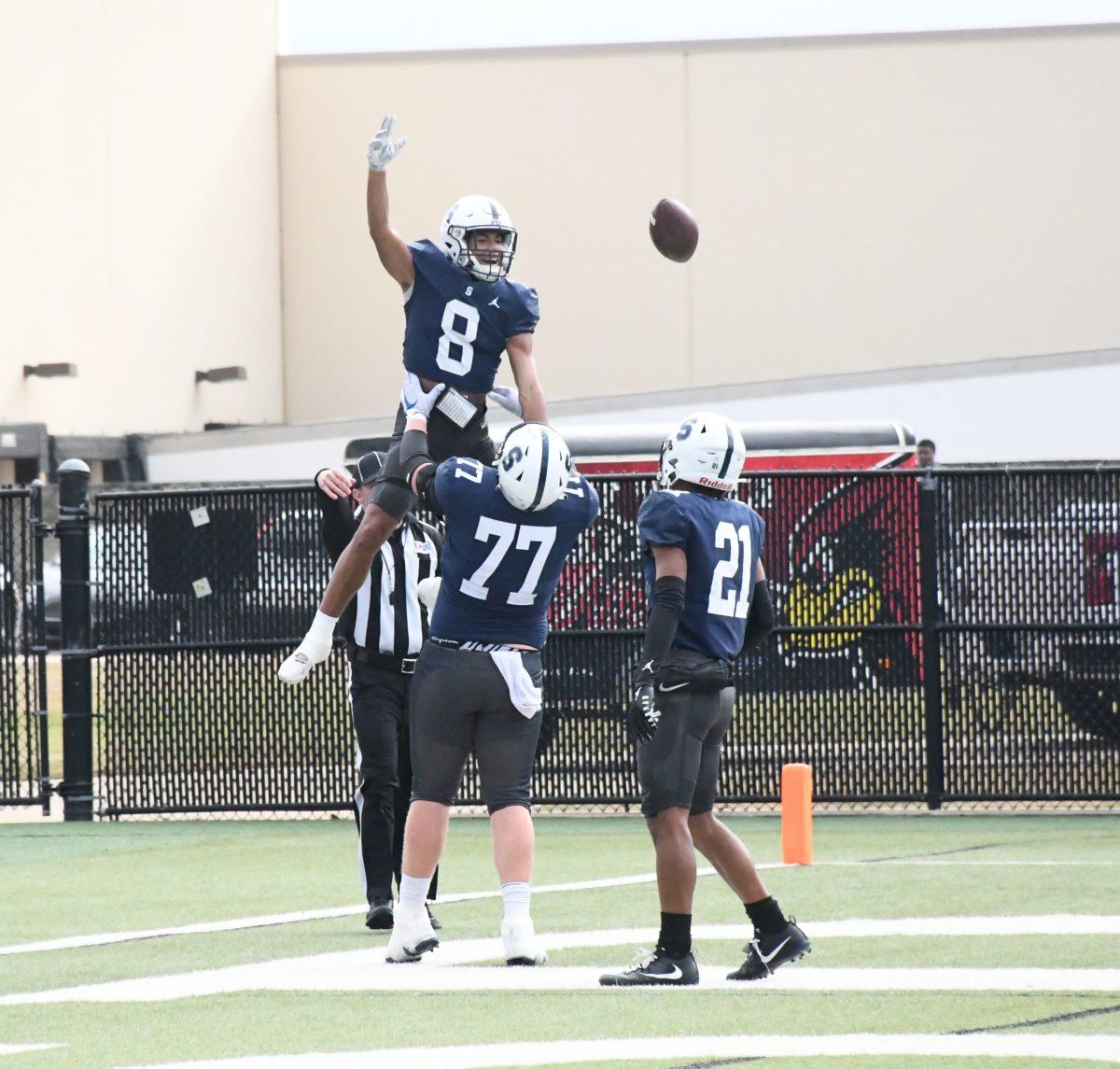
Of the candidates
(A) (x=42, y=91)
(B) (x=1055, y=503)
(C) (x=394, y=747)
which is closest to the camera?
(C) (x=394, y=747)

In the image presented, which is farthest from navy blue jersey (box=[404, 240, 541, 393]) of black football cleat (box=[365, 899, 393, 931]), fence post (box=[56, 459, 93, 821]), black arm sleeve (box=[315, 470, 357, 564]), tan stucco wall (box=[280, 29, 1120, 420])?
tan stucco wall (box=[280, 29, 1120, 420])

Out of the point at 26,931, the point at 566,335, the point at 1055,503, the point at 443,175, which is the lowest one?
the point at 26,931

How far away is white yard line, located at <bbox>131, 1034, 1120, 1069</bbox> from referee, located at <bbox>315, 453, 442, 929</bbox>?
2.86 meters


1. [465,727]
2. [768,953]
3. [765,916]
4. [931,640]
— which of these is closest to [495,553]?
[465,727]

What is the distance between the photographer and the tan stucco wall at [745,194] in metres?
43.1

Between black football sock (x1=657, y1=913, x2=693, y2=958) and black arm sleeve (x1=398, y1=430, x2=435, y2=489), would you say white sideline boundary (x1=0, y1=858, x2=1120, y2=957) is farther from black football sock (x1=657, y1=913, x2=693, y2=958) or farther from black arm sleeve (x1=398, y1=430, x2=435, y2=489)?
black football sock (x1=657, y1=913, x2=693, y2=958)

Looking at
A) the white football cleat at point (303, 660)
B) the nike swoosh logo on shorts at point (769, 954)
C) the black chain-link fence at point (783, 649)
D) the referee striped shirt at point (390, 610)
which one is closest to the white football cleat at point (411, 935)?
the white football cleat at point (303, 660)

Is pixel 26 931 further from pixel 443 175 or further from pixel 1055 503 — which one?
pixel 443 175

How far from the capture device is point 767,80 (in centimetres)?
4356

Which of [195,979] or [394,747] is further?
[394,747]

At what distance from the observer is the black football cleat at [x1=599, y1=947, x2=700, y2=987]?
7.62 m

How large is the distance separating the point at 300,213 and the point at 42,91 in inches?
352

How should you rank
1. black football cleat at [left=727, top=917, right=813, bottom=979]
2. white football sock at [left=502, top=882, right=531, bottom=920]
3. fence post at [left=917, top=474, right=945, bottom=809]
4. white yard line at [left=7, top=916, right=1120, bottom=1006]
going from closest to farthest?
white yard line at [left=7, top=916, right=1120, bottom=1006] < black football cleat at [left=727, top=917, right=813, bottom=979] < white football sock at [left=502, top=882, right=531, bottom=920] < fence post at [left=917, top=474, right=945, bottom=809]

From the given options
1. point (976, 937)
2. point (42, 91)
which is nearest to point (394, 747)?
point (976, 937)
